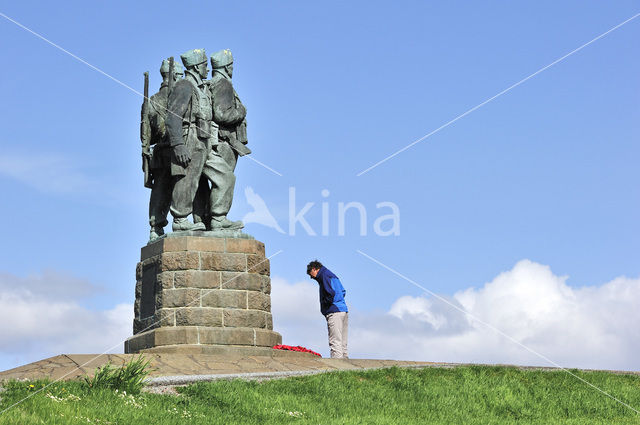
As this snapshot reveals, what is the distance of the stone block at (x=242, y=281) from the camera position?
55.5 ft

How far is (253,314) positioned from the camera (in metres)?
16.9

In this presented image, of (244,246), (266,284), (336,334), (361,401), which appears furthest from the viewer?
(266,284)

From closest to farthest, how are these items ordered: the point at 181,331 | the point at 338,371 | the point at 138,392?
the point at 138,392 → the point at 338,371 → the point at 181,331

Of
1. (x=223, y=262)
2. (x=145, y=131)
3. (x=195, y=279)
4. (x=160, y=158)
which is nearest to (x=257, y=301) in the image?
(x=223, y=262)

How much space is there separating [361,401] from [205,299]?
5.20m

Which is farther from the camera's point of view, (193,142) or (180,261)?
(193,142)

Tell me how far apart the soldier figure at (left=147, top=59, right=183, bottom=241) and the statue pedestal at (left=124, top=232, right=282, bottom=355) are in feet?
2.80

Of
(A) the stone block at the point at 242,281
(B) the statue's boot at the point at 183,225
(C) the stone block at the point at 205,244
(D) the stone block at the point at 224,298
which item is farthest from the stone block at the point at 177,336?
(B) the statue's boot at the point at 183,225

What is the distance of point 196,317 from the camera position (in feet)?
54.2

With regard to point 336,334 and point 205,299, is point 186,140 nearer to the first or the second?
point 205,299

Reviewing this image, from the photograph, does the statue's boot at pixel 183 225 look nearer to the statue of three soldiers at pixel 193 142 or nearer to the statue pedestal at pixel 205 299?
the statue of three soldiers at pixel 193 142

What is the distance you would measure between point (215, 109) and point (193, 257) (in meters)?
2.83

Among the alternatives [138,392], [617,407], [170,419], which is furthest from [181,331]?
[617,407]

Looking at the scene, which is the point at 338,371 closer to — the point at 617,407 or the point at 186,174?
the point at 617,407
